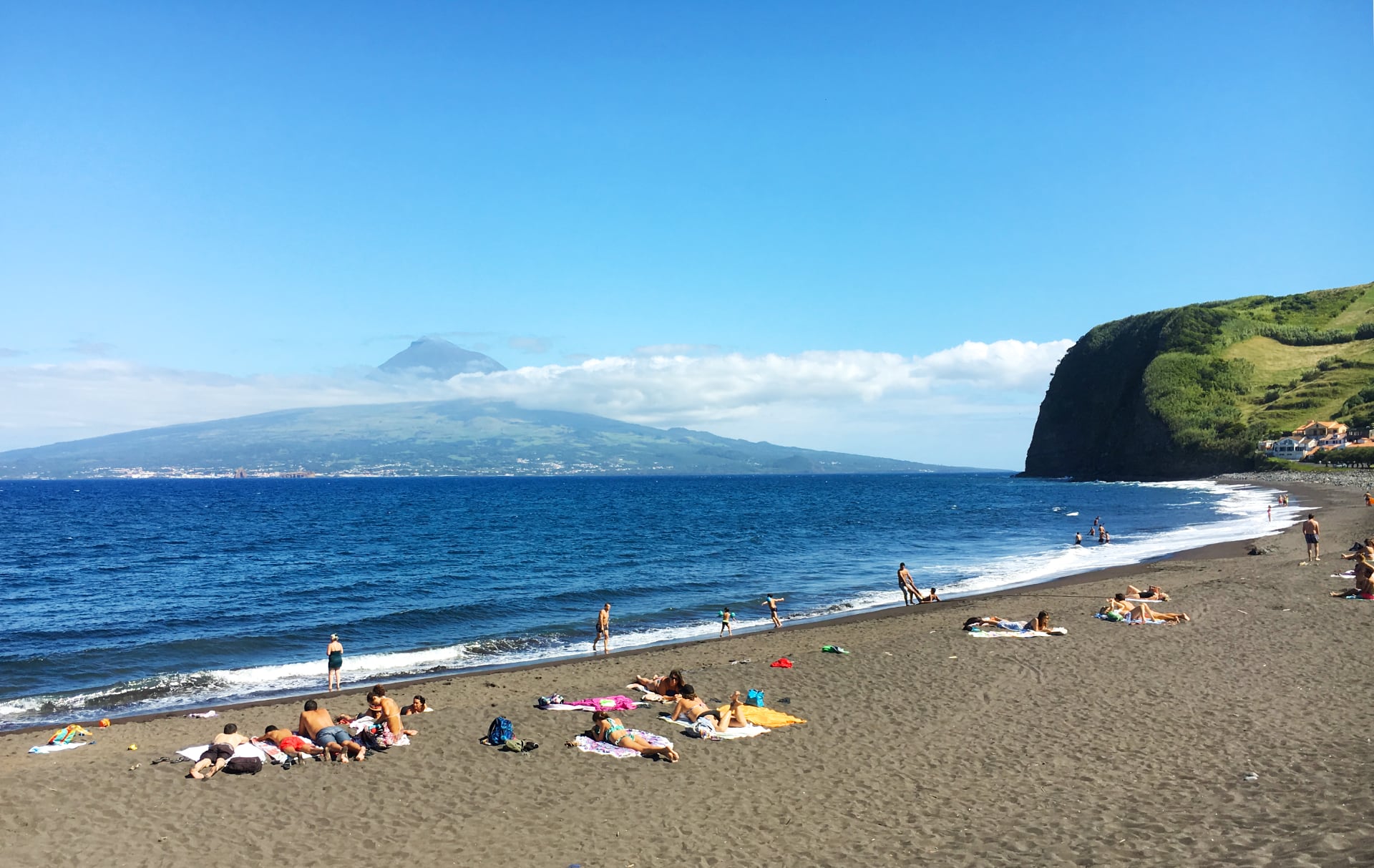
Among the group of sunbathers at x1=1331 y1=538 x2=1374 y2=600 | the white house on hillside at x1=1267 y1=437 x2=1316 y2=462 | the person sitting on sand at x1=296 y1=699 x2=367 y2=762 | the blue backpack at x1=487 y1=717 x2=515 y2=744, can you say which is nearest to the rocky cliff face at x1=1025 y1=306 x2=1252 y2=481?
the white house on hillside at x1=1267 y1=437 x2=1316 y2=462

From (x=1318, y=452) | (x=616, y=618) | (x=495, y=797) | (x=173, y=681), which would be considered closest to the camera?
(x=495, y=797)

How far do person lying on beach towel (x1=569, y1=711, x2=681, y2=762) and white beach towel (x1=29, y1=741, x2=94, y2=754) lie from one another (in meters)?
8.41

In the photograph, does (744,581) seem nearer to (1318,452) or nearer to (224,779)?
(224,779)

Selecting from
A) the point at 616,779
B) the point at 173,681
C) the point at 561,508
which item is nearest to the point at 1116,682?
the point at 616,779

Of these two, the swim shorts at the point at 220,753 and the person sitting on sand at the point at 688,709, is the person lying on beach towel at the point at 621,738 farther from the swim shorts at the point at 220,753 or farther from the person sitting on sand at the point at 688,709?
the swim shorts at the point at 220,753

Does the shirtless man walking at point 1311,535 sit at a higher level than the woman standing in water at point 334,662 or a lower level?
higher

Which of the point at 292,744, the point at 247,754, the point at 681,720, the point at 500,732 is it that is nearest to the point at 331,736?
the point at 292,744

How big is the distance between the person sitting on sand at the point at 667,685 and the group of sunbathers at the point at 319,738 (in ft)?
15.2

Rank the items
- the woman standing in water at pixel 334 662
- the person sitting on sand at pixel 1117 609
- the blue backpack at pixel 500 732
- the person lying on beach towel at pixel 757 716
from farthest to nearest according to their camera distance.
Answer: the person sitting on sand at pixel 1117 609 < the woman standing in water at pixel 334 662 < the person lying on beach towel at pixel 757 716 < the blue backpack at pixel 500 732

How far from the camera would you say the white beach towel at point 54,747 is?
13641 mm

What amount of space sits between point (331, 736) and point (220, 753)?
1495 millimetres

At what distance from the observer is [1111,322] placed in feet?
558

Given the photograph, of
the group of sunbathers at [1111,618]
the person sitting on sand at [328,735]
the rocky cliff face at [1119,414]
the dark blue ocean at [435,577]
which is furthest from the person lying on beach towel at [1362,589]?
the rocky cliff face at [1119,414]

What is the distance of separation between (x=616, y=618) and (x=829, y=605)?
7.67 m
